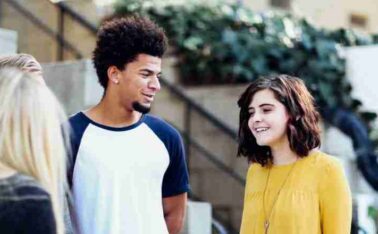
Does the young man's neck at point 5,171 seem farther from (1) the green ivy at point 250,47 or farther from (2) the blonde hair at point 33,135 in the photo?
(1) the green ivy at point 250,47

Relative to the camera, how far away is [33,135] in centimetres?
258

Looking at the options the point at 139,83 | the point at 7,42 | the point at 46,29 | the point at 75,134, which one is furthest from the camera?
the point at 46,29

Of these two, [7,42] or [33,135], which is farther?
[7,42]

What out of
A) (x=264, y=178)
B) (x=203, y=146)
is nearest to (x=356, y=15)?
(x=203, y=146)

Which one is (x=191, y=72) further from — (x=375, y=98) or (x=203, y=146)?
(x=375, y=98)

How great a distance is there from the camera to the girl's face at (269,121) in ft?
12.4

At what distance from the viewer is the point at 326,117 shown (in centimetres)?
875

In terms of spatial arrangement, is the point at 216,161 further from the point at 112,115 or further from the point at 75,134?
the point at 75,134

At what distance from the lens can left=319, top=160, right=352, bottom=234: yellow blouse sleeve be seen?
362 centimetres

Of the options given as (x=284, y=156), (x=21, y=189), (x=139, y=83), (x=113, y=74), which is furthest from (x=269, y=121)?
(x=21, y=189)

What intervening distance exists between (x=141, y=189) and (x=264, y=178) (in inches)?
21.1

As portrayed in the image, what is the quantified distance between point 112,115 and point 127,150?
0.66ft

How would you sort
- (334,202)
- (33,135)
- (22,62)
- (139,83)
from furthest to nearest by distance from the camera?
(139,83) < (334,202) < (22,62) < (33,135)

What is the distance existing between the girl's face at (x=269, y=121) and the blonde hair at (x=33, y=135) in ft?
4.29
